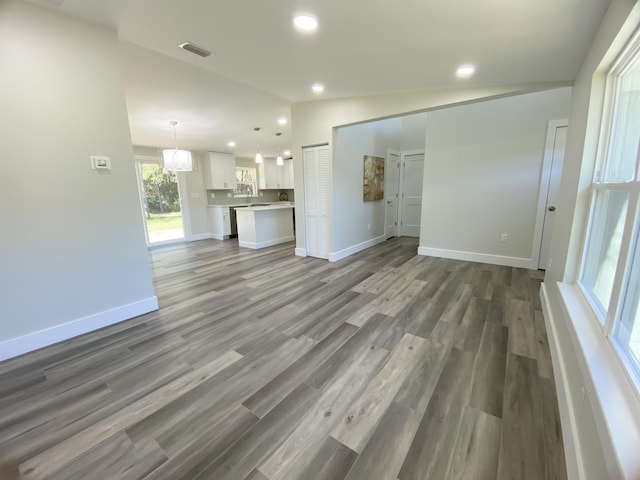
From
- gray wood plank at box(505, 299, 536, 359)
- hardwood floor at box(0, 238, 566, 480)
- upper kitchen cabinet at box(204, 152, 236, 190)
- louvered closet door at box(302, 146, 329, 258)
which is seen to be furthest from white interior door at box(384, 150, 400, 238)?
upper kitchen cabinet at box(204, 152, 236, 190)

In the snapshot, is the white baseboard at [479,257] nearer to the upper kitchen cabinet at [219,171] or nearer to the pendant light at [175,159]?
the pendant light at [175,159]

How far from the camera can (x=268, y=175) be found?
8789mm

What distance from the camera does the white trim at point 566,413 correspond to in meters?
1.11

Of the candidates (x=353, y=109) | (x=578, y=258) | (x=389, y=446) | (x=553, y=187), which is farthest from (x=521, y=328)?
(x=353, y=109)

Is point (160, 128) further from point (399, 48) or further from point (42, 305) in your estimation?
point (399, 48)

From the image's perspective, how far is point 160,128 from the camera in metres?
4.97

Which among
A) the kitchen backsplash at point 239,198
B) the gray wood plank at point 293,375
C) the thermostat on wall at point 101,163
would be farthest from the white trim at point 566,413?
the kitchen backsplash at point 239,198

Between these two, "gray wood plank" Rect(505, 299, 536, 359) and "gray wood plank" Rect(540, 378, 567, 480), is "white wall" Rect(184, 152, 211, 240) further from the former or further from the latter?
"gray wood plank" Rect(540, 378, 567, 480)

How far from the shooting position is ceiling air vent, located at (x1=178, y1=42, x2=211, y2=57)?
233cm

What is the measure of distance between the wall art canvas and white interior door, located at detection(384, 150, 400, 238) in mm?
293

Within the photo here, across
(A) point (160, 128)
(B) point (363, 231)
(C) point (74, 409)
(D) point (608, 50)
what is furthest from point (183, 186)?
(D) point (608, 50)

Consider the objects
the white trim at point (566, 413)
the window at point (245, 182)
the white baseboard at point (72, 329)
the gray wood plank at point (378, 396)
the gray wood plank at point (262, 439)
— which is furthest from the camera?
the window at point (245, 182)

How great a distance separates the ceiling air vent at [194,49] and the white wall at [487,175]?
3.47 m

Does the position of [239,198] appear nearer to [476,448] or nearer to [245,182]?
[245,182]
